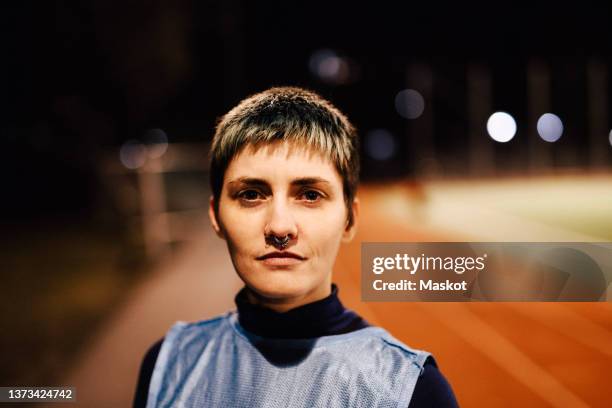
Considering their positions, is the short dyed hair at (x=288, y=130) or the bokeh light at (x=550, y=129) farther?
the bokeh light at (x=550, y=129)

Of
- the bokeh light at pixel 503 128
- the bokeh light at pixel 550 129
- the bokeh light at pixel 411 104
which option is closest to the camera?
the bokeh light at pixel 550 129

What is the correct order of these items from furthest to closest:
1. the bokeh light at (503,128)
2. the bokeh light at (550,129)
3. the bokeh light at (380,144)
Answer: the bokeh light at (380,144)
the bokeh light at (503,128)
the bokeh light at (550,129)

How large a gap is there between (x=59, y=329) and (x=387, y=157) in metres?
32.3

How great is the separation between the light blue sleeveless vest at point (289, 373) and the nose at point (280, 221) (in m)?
0.30

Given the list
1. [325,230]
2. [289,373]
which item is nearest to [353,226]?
[325,230]

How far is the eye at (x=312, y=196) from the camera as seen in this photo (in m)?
1.50

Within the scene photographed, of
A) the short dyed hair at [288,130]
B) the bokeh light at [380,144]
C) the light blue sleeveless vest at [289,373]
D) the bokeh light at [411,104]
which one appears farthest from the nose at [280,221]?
the bokeh light at [380,144]

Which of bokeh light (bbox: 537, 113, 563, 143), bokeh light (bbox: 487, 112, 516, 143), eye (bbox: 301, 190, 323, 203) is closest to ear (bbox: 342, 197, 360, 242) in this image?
eye (bbox: 301, 190, 323, 203)

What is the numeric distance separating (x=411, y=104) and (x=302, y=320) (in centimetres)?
3652

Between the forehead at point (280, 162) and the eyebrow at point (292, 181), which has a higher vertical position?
the forehead at point (280, 162)

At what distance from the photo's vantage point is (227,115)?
1604mm

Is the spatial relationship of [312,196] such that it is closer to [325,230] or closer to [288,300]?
[325,230]

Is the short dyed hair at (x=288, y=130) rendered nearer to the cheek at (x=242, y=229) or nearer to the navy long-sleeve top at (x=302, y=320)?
the cheek at (x=242, y=229)

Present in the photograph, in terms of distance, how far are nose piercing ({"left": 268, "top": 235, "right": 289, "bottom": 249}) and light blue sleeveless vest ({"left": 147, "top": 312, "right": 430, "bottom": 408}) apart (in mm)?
268
